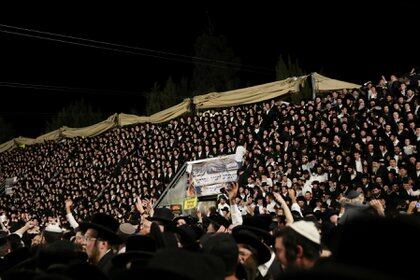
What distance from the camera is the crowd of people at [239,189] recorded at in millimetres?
3371

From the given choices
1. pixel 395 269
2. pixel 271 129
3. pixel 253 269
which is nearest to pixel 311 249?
pixel 253 269

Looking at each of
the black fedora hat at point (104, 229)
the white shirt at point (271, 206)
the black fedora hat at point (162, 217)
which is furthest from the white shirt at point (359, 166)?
the black fedora hat at point (104, 229)

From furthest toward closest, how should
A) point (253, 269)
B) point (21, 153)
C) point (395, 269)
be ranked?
point (21, 153)
point (253, 269)
point (395, 269)

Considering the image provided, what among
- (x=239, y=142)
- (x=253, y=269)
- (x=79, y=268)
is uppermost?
(x=239, y=142)

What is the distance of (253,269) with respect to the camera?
4105 mm

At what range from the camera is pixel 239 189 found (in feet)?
59.8

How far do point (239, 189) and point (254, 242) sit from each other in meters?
14.0

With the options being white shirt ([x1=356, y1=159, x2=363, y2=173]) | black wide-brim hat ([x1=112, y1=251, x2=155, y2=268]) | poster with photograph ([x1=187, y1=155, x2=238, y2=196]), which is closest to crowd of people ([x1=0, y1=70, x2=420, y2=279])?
black wide-brim hat ([x1=112, y1=251, x2=155, y2=268])

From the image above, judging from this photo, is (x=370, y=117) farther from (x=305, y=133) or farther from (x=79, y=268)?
(x=79, y=268)

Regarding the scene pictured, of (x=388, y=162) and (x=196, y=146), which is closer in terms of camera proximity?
(x=388, y=162)

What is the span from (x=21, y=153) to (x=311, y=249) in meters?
32.8

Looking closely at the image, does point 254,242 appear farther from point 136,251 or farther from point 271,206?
point 271,206

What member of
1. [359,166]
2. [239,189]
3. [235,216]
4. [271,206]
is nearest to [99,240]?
[235,216]

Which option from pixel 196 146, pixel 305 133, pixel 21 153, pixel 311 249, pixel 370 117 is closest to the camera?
pixel 311 249
